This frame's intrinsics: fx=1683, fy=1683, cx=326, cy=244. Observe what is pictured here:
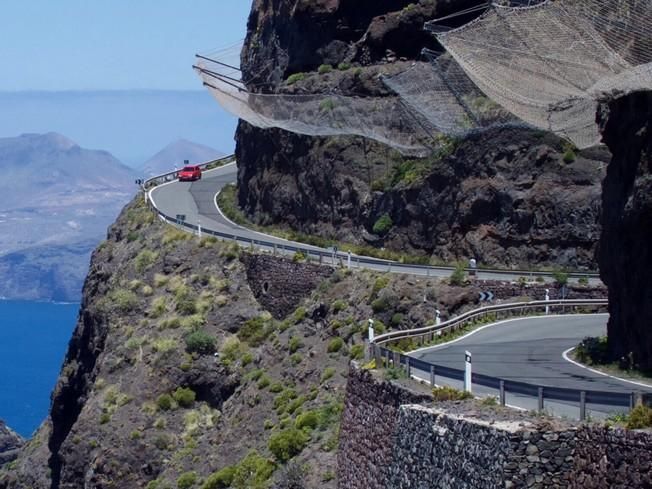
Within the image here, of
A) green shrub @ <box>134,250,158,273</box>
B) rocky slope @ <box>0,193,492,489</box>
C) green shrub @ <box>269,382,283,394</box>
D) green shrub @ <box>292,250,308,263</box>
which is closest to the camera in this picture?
rocky slope @ <box>0,193,492,489</box>

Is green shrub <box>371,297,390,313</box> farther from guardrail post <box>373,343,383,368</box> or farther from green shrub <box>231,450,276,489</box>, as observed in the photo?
guardrail post <box>373,343,383,368</box>

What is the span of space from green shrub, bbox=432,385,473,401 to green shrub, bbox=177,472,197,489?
17.3 m

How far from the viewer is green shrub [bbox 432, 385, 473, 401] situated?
24.6 metres

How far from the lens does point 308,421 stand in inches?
1426

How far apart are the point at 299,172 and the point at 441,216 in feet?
33.3

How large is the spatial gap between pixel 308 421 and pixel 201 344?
42.3 ft

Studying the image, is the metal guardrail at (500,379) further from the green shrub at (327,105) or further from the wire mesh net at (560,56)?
the green shrub at (327,105)

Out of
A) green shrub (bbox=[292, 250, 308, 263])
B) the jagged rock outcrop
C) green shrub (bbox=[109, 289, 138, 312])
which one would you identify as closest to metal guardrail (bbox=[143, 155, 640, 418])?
green shrub (bbox=[292, 250, 308, 263])

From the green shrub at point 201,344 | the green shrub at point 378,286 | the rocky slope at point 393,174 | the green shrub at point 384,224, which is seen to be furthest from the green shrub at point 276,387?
the green shrub at point 384,224

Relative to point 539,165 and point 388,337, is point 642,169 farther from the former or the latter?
point 539,165

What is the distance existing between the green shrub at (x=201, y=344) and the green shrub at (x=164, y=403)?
176 centimetres

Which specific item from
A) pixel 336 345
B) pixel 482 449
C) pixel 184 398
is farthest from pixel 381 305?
pixel 482 449

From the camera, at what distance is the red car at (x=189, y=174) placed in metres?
80.8

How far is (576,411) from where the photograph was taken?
72.9ft
